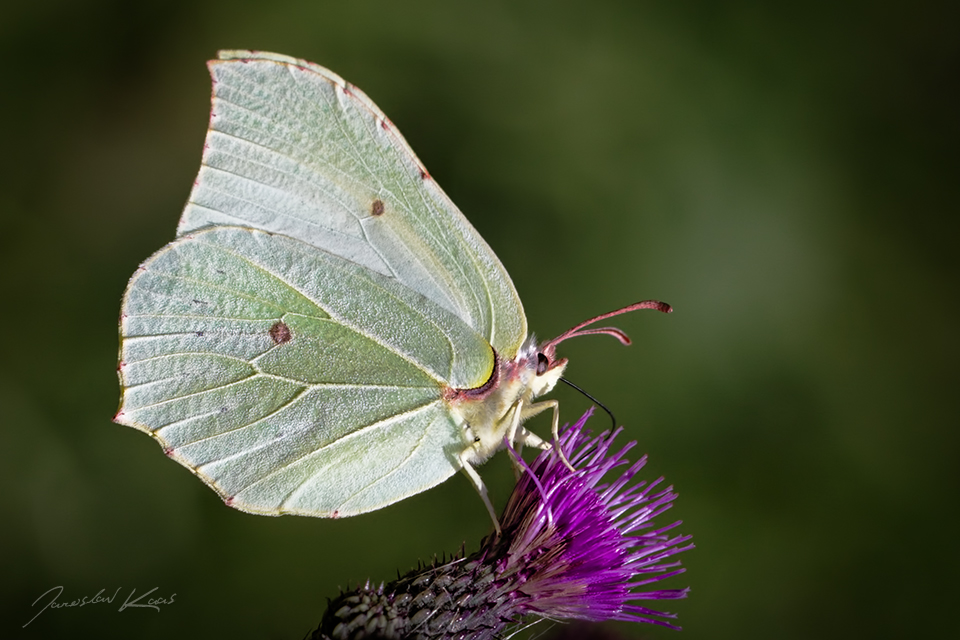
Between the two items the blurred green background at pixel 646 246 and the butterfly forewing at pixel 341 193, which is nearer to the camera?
the butterfly forewing at pixel 341 193

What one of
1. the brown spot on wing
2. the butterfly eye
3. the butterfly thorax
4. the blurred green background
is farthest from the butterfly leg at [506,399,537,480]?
the blurred green background

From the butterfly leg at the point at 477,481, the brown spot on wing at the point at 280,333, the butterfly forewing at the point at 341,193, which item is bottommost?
the butterfly leg at the point at 477,481

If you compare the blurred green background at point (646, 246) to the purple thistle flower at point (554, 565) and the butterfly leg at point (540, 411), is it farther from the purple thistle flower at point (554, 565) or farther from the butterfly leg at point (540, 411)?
the butterfly leg at point (540, 411)

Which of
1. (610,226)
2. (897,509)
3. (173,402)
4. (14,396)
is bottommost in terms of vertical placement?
(897,509)

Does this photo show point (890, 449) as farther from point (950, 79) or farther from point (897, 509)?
point (950, 79)

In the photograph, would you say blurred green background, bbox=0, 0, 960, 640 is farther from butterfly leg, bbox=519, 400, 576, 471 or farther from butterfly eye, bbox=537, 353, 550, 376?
butterfly eye, bbox=537, 353, 550, 376

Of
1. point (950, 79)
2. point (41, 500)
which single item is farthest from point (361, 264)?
point (950, 79)

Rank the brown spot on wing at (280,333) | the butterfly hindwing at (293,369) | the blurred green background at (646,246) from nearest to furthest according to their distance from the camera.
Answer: the butterfly hindwing at (293,369) < the brown spot on wing at (280,333) < the blurred green background at (646,246)

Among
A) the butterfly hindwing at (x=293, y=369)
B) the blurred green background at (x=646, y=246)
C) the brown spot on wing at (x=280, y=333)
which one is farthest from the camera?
the blurred green background at (x=646, y=246)

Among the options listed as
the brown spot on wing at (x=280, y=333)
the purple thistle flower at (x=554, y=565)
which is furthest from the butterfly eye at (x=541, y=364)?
the brown spot on wing at (x=280, y=333)
